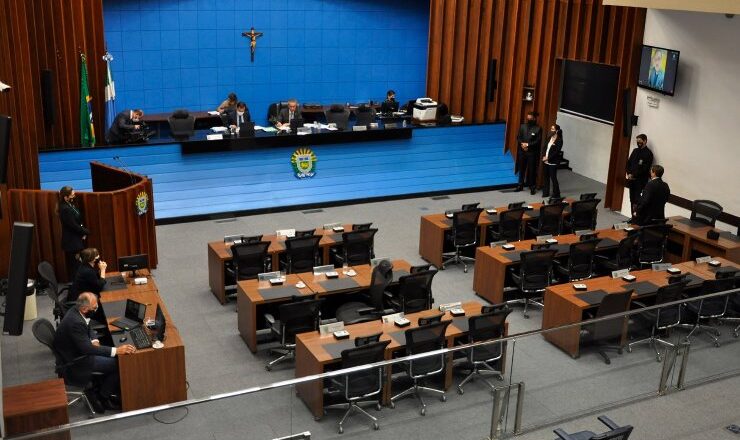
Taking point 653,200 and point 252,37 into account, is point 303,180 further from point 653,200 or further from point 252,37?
point 653,200

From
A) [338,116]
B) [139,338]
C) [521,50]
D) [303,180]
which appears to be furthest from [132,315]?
[521,50]

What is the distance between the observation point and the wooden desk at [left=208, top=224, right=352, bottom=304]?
34.6 feet

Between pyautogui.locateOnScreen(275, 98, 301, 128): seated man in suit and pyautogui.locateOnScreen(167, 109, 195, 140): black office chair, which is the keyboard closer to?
pyautogui.locateOnScreen(167, 109, 195, 140): black office chair

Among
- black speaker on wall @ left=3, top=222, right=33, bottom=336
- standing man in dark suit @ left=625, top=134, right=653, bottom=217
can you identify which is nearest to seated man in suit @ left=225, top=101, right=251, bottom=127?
standing man in dark suit @ left=625, top=134, right=653, bottom=217

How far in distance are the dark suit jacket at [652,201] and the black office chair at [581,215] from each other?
2.38 feet

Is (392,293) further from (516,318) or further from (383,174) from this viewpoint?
(383,174)

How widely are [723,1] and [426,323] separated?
19.1 feet

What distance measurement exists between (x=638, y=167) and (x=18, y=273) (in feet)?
37.9

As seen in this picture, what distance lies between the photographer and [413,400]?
7602 mm

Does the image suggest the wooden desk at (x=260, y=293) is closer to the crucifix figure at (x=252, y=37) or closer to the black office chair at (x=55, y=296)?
the black office chair at (x=55, y=296)

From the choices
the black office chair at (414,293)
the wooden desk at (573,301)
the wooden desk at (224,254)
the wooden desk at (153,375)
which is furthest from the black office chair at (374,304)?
the wooden desk at (153,375)

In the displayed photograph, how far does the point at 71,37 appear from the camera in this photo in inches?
532

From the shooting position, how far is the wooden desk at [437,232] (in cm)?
1208

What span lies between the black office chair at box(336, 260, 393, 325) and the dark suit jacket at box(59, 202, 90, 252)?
3.66m
